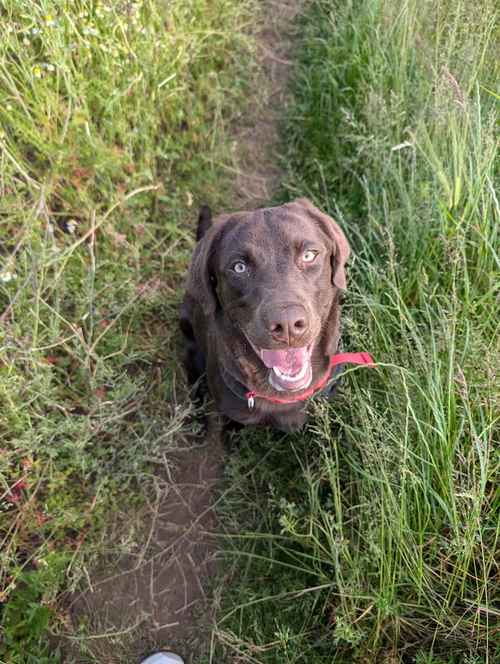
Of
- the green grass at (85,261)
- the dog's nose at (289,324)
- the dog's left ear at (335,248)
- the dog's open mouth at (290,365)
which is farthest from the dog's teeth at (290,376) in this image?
the green grass at (85,261)

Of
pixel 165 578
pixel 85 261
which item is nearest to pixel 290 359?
pixel 165 578

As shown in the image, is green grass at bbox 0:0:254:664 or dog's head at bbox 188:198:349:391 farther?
green grass at bbox 0:0:254:664

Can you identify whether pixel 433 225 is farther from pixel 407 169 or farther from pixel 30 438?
pixel 30 438

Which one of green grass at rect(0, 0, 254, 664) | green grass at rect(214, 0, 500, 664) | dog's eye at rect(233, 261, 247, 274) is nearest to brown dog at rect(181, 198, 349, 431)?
dog's eye at rect(233, 261, 247, 274)

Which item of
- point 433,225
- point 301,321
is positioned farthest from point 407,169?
point 301,321

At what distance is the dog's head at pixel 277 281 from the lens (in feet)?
6.59

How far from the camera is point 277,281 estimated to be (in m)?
2.10

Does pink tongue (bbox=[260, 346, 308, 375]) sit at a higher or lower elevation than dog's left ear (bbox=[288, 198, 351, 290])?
lower

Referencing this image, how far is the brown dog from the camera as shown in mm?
2047

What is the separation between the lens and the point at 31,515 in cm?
247

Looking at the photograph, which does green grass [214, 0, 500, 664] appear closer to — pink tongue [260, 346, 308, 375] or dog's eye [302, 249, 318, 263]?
pink tongue [260, 346, 308, 375]

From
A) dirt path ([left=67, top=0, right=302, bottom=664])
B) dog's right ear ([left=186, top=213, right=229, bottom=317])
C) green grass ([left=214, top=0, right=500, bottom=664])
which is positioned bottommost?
dirt path ([left=67, top=0, right=302, bottom=664])

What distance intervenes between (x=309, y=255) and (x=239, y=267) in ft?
0.92

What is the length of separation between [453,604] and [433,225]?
5.50 feet
